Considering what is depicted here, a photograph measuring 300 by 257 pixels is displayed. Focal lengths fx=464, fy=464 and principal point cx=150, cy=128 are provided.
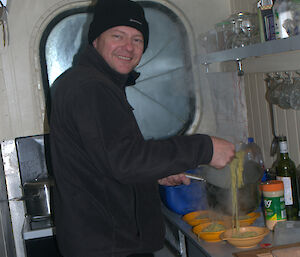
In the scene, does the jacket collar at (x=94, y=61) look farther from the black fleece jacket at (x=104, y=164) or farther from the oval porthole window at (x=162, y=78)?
the oval porthole window at (x=162, y=78)

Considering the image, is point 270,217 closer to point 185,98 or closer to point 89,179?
A: point 89,179

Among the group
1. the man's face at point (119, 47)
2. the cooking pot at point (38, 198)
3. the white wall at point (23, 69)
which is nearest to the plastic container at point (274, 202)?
the man's face at point (119, 47)

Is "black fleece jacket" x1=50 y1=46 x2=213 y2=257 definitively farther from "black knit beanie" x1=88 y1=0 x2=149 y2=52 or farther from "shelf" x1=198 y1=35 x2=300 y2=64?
"shelf" x1=198 y1=35 x2=300 y2=64

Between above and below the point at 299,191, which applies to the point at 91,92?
above

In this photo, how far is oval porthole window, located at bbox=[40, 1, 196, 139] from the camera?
2752 mm

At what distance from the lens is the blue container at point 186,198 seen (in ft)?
6.99

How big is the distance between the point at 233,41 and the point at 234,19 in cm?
10

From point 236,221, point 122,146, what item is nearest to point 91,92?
point 122,146

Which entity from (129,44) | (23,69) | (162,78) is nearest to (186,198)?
(129,44)

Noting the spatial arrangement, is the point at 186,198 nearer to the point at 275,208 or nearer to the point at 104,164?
the point at 275,208

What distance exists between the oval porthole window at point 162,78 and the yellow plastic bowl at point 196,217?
2.77 ft

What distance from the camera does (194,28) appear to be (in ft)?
9.16

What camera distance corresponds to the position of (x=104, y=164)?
141 cm

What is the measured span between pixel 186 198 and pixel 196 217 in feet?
0.49
